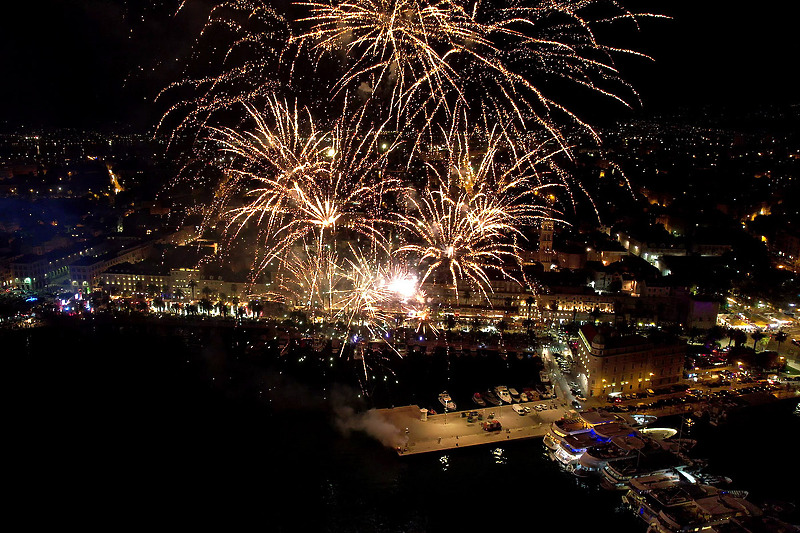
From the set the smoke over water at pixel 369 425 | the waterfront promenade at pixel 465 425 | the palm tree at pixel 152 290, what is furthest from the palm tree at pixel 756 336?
the palm tree at pixel 152 290

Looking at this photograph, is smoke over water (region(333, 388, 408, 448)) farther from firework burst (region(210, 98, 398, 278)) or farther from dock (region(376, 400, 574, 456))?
firework burst (region(210, 98, 398, 278))

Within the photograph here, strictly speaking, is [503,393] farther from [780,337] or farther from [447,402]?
[780,337]

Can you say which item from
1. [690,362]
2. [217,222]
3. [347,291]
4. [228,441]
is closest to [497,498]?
[228,441]

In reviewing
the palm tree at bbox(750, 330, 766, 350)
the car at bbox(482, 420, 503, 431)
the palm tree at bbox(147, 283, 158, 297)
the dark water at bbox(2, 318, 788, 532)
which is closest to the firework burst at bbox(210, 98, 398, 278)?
the palm tree at bbox(147, 283, 158, 297)

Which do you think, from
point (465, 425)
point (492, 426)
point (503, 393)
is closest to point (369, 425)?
point (465, 425)

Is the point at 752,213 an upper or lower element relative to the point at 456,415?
upper

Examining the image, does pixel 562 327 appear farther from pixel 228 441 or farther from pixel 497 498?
pixel 228 441
